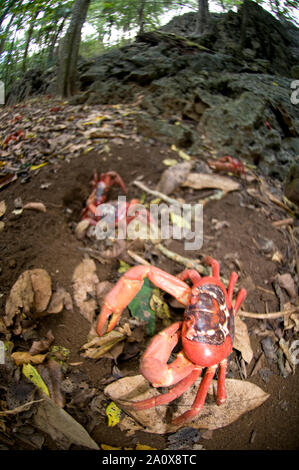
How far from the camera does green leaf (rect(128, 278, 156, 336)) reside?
108 centimetres

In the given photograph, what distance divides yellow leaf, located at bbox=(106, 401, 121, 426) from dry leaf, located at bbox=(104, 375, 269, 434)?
19 mm

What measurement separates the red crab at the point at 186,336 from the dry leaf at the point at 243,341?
7cm

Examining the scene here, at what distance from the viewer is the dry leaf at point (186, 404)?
947 mm

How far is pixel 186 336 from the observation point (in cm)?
98

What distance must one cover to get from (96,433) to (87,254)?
714mm

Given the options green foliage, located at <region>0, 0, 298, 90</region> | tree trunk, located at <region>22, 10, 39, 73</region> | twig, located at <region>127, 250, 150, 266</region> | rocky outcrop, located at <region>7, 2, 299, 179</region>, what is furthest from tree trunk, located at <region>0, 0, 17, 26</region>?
twig, located at <region>127, 250, 150, 266</region>

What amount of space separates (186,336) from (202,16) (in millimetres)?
1630

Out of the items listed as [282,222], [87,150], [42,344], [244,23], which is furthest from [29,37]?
[282,222]

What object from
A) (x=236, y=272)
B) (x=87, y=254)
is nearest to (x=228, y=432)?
(x=236, y=272)

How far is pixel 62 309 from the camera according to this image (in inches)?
38.1

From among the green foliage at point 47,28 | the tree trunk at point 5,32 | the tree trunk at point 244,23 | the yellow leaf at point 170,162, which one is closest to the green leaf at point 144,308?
the yellow leaf at point 170,162

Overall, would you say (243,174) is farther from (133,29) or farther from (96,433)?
(96,433)

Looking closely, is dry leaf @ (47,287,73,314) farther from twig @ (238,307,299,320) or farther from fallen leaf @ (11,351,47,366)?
twig @ (238,307,299,320)

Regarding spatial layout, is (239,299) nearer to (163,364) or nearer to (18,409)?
(163,364)
